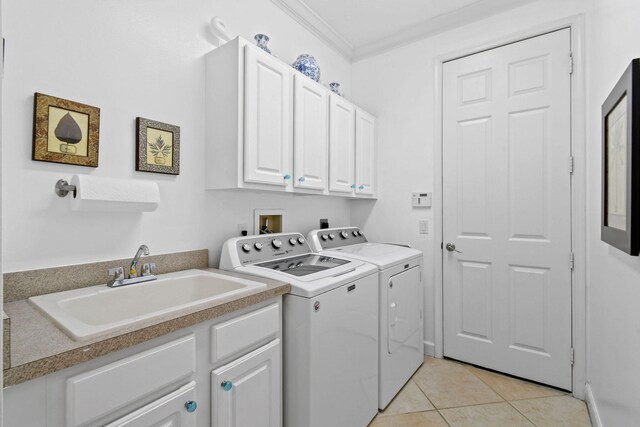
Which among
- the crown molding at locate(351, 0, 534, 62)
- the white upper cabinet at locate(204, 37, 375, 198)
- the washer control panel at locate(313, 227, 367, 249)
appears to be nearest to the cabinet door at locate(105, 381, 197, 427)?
the white upper cabinet at locate(204, 37, 375, 198)

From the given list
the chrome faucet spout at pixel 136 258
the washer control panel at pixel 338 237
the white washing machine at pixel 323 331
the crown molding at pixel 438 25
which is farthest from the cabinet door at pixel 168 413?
the crown molding at pixel 438 25

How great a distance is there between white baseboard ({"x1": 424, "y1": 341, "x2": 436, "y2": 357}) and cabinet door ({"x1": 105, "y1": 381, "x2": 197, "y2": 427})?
2.11m

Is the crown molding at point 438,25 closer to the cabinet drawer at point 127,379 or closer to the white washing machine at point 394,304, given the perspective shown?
the white washing machine at point 394,304

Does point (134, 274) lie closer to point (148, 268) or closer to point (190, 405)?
point (148, 268)

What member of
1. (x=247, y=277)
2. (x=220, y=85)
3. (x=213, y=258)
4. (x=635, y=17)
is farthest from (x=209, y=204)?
(x=635, y=17)

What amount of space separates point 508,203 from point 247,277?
6.37 ft

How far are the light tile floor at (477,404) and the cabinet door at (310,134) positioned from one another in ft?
4.98

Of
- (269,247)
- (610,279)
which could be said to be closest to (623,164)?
(610,279)

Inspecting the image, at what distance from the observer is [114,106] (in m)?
1.49

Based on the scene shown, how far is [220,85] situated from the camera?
1.79 meters

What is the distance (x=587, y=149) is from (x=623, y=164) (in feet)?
3.58

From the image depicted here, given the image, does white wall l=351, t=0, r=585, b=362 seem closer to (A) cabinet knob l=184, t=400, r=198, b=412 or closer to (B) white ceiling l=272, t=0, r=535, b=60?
(B) white ceiling l=272, t=0, r=535, b=60

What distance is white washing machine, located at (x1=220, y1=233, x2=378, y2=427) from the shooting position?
1458mm

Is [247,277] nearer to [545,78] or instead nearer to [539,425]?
[539,425]
